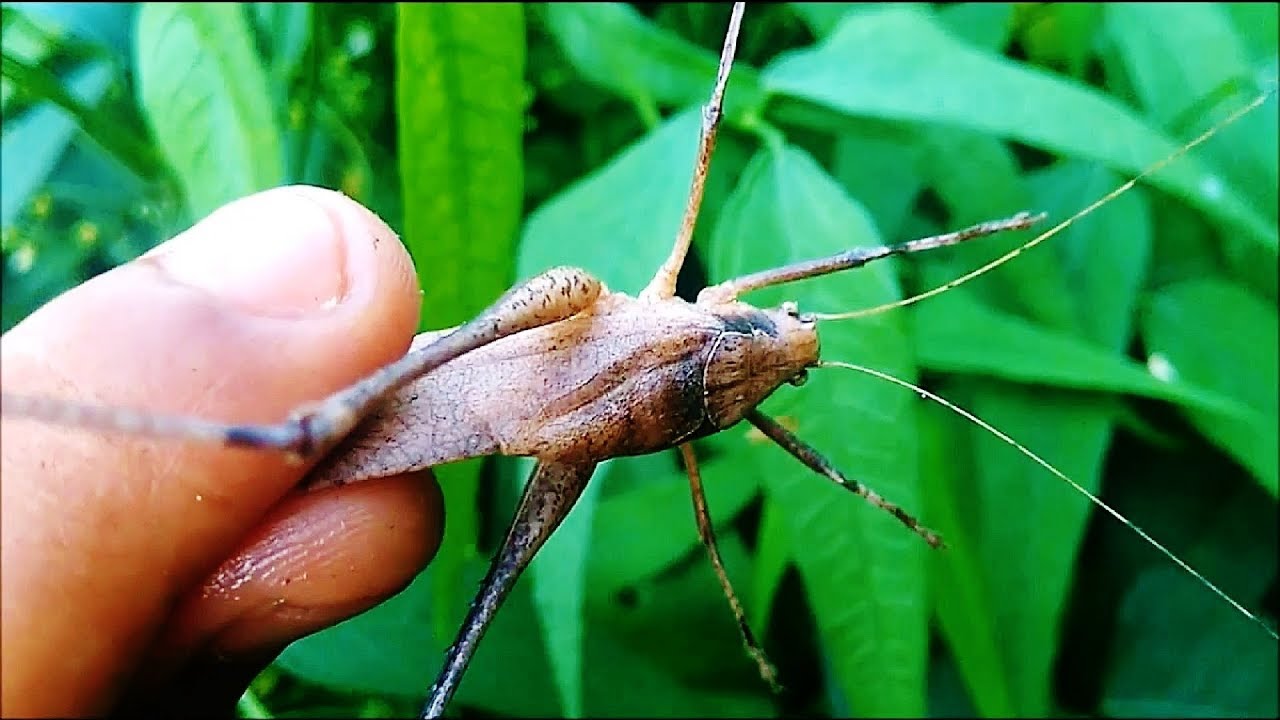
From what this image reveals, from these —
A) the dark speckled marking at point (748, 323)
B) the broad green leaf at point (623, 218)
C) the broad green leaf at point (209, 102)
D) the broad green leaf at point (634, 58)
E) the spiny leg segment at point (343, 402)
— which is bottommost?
the spiny leg segment at point (343, 402)

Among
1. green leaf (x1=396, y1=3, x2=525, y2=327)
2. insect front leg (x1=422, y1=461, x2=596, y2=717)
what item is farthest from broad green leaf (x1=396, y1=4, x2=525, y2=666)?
insect front leg (x1=422, y1=461, x2=596, y2=717)

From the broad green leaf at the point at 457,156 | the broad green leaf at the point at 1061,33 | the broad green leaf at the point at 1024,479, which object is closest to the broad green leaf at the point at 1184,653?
the broad green leaf at the point at 1024,479

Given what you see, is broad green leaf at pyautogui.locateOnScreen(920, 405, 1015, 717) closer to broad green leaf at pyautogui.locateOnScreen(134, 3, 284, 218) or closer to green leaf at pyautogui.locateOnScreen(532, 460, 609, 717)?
green leaf at pyautogui.locateOnScreen(532, 460, 609, 717)

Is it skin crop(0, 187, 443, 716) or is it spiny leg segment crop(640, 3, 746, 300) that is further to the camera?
spiny leg segment crop(640, 3, 746, 300)

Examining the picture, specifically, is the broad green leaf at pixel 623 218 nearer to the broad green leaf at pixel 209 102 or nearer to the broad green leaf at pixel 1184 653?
the broad green leaf at pixel 209 102

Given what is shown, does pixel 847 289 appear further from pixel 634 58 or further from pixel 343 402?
pixel 343 402

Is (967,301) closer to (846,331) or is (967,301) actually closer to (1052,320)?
(1052,320)
